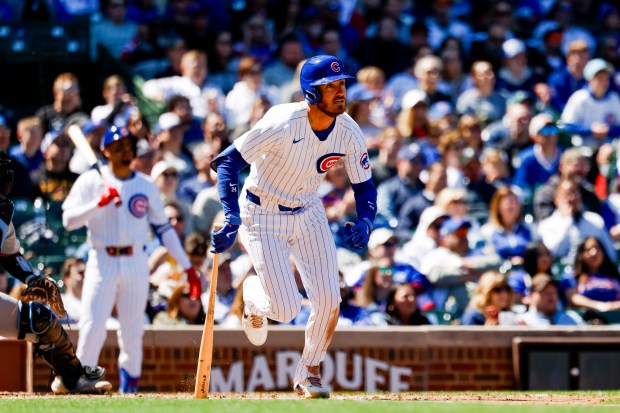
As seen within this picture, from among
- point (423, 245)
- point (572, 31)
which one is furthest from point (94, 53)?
point (572, 31)

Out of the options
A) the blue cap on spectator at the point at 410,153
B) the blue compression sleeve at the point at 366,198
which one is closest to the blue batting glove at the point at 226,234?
the blue compression sleeve at the point at 366,198

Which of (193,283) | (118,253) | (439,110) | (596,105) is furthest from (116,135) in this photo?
(596,105)

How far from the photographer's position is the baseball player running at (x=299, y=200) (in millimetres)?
7516

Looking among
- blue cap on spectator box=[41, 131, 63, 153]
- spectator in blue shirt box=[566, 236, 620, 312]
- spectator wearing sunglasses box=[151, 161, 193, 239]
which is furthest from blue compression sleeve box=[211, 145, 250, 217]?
blue cap on spectator box=[41, 131, 63, 153]

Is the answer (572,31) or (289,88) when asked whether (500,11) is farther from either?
(289,88)

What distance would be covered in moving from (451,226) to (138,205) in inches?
118

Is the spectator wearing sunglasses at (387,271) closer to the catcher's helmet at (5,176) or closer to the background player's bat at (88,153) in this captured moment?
the background player's bat at (88,153)

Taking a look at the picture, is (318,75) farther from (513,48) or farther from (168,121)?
(513,48)

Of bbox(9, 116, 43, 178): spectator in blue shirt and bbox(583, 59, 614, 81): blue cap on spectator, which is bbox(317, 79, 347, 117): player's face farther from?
bbox(583, 59, 614, 81): blue cap on spectator

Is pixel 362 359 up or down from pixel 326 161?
down

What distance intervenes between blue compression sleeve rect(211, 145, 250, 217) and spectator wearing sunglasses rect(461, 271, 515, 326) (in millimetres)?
3600

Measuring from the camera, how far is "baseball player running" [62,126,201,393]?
954 centimetres

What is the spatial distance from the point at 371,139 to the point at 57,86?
117 inches

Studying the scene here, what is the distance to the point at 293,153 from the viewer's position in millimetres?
7555
